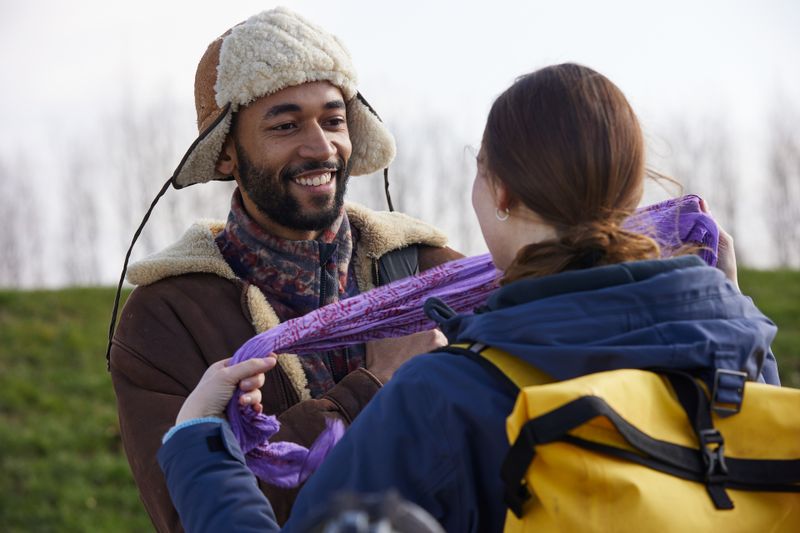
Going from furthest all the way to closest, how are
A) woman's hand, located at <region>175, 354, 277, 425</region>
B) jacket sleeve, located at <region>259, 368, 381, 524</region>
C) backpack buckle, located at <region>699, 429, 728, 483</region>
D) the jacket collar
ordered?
1. jacket sleeve, located at <region>259, 368, 381, 524</region>
2. woman's hand, located at <region>175, 354, 277, 425</region>
3. the jacket collar
4. backpack buckle, located at <region>699, 429, 728, 483</region>

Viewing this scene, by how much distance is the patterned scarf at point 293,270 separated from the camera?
11.0 feet

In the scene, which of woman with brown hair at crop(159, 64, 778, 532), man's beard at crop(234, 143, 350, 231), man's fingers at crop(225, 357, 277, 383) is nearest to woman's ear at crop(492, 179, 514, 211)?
woman with brown hair at crop(159, 64, 778, 532)

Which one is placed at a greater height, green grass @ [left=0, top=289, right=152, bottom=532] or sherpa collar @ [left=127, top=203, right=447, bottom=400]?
sherpa collar @ [left=127, top=203, right=447, bottom=400]

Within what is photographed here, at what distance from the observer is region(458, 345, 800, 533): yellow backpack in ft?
5.58

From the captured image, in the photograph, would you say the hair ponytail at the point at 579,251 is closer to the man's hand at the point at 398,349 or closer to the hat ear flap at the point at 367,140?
the man's hand at the point at 398,349

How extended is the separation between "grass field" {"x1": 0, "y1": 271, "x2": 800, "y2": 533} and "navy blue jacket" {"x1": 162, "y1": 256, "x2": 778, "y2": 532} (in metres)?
8.72

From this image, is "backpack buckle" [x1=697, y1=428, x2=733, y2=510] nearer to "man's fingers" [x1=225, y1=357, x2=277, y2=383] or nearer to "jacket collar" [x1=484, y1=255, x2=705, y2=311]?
"jacket collar" [x1=484, y1=255, x2=705, y2=311]

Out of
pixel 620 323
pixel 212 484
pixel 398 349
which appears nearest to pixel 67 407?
pixel 398 349

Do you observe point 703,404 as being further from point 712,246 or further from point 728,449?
point 712,246

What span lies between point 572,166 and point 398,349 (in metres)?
1.27

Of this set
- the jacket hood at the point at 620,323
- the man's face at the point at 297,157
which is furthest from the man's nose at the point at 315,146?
the jacket hood at the point at 620,323

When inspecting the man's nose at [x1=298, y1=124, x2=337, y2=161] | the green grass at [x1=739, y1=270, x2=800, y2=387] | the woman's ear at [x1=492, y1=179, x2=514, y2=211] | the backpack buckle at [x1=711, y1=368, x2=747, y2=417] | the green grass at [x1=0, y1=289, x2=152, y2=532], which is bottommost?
the green grass at [x1=0, y1=289, x2=152, y2=532]

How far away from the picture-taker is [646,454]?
5.80 feet

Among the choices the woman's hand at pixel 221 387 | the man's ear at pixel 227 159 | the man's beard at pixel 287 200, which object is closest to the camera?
the woman's hand at pixel 221 387
